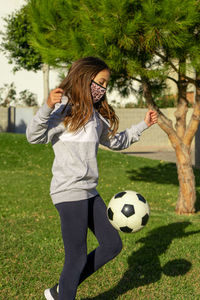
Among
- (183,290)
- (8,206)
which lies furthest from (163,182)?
(183,290)

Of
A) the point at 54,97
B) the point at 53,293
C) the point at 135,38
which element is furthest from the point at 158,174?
the point at 54,97

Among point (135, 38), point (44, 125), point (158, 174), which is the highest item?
point (135, 38)

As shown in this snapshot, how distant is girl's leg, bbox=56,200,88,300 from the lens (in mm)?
3369

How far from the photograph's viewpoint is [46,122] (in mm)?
3281

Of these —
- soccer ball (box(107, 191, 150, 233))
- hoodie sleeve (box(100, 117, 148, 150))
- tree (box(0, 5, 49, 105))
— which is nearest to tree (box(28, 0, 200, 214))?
hoodie sleeve (box(100, 117, 148, 150))

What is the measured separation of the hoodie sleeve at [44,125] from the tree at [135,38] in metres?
3.15

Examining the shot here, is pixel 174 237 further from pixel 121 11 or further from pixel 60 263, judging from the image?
pixel 121 11

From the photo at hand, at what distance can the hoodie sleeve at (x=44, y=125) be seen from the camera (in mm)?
3226

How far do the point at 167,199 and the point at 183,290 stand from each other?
5.24 m

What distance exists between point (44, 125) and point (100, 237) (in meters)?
1.00

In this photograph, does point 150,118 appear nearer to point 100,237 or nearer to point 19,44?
point 100,237

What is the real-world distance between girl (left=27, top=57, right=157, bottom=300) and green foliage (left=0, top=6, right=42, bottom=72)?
17345 millimetres

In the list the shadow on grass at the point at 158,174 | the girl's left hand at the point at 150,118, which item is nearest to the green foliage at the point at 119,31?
the girl's left hand at the point at 150,118

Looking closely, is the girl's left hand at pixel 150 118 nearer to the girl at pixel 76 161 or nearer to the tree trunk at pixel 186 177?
the girl at pixel 76 161
